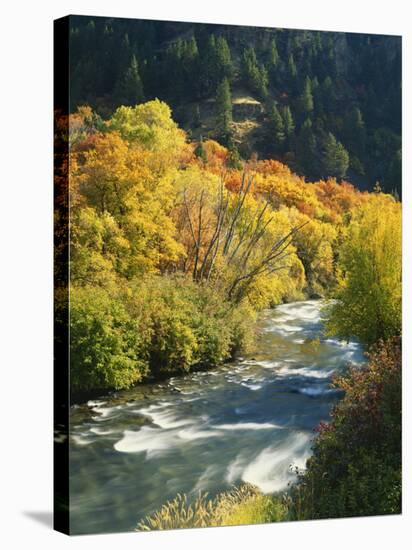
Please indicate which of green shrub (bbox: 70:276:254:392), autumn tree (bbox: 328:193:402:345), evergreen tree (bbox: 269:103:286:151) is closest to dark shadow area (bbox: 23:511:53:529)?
green shrub (bbox: 70:276:254:392)

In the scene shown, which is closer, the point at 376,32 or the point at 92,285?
the point at 92,285

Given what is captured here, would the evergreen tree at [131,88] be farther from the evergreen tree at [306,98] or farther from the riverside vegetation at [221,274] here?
the evergreen tree at [306,98]

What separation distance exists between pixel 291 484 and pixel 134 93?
3694 mm

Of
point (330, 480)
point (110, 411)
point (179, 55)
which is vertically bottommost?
point (330, 480)

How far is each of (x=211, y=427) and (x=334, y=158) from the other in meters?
2.84

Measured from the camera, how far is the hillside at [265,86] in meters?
10.3

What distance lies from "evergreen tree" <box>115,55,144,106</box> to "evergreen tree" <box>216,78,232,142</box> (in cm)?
78

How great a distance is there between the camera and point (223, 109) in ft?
35.5

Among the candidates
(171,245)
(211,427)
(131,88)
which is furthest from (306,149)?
(211,427)

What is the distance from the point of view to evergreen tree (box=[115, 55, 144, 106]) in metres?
10.3

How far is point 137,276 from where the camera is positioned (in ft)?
33.6

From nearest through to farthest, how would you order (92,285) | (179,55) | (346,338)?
1. (92,285)
2. (179,55)
3. (346,338)

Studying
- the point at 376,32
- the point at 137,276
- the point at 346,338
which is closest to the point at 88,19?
the point at 137,276

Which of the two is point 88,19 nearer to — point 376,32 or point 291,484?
point 376,32
